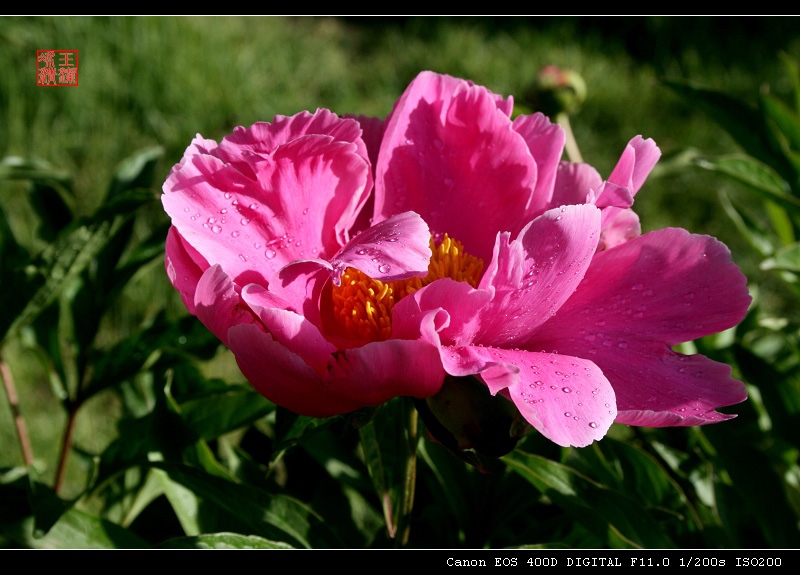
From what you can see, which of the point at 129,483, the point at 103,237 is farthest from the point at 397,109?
the point at 129,483

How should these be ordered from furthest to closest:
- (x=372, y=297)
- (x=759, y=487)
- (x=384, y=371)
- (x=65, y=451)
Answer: (x=65, y=451), (x=759, y=487), (x=372, y=297), (x=384, y=371)

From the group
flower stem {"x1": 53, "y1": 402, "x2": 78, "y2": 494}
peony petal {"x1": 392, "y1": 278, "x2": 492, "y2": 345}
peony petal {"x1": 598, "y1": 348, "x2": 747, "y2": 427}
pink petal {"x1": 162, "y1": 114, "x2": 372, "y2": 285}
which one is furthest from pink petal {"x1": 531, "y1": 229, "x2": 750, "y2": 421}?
flower stem {"x1": 53, "y1": 402, "x2": 78, "y2": 494}

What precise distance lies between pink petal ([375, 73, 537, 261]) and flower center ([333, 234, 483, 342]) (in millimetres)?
72

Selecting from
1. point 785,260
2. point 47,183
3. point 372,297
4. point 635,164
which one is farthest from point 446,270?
point 47,183

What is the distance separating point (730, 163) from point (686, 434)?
360 mm

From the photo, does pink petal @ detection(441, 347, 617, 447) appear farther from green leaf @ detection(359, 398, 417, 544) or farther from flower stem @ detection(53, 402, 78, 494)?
flower stem @ detection(53, 402, 78, 494)

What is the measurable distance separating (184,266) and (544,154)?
1.10 feet

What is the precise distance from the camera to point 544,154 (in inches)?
29.8

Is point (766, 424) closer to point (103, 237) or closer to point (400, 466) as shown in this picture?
point (400, 466)

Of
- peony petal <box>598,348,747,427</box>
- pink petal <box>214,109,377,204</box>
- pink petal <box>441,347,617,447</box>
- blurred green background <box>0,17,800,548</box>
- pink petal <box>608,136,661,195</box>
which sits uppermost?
pink petal <box>608,136,661,195</box>

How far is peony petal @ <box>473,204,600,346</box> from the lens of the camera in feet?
1.97

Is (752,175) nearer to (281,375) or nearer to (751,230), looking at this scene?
(751,230)

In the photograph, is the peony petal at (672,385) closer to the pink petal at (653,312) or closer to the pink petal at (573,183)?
the pink petal at (653,312)

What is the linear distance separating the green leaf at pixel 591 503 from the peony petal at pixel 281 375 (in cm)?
24
